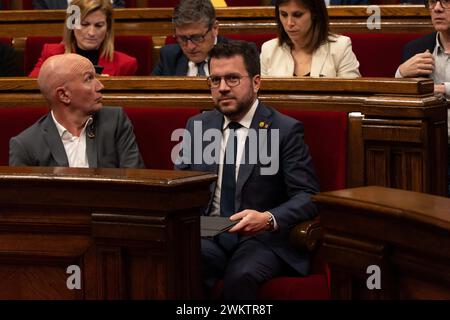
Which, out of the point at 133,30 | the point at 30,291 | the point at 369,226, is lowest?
the point at 30,291

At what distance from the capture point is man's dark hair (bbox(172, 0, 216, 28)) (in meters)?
2.08

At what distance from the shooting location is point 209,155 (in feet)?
5.31

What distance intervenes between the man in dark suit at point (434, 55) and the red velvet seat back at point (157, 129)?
1.46 feet

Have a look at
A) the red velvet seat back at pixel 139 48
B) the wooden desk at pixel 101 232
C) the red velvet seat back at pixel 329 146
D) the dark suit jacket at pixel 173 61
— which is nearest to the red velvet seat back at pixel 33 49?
the red velvet seat back at pixel 139 48

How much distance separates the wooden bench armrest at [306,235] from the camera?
59.7 inches

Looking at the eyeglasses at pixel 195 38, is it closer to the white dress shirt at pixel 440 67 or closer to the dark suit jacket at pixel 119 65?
the dark suit jacket at pixel 119 65

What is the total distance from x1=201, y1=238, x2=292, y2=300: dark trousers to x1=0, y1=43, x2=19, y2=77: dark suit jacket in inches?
41.1

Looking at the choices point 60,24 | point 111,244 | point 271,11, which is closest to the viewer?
point 111,244

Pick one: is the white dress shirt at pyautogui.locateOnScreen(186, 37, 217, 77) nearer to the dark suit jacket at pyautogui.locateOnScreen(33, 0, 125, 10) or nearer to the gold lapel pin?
the gold lapel pin

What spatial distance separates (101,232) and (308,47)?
979 mm

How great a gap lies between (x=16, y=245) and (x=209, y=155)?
1.57 feet

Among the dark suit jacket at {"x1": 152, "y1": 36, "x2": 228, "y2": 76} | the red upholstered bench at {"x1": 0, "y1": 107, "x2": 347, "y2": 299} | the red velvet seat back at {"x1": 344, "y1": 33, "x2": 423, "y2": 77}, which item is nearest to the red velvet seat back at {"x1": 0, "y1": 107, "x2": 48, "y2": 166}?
the red upholstered bench at {"x1": 0, "y1": 107, "x2": 347, "y2": 299}
